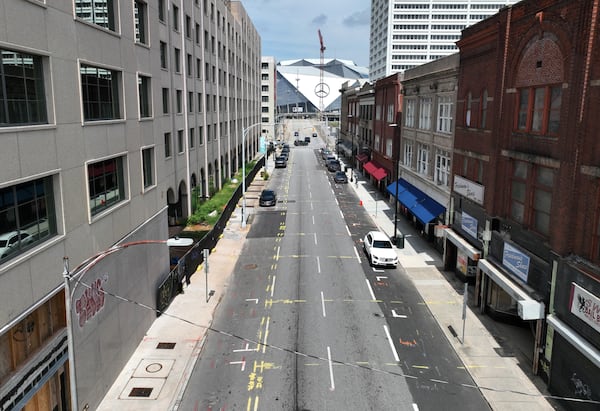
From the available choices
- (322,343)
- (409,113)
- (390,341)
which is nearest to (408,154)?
(409,113)

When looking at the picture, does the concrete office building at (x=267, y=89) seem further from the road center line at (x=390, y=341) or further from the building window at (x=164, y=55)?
the road center line at (x=390, y=341)

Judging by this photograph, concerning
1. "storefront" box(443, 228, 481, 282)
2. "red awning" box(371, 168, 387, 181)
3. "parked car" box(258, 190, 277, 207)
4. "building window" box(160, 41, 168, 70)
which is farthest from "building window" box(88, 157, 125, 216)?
"red awning" box(371, 168, 387, 181)

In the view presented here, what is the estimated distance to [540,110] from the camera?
66.6 ft

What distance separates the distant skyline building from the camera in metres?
178

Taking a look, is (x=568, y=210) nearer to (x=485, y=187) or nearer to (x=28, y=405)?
(x=485, y=187)

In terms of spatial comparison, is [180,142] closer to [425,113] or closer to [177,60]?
[177,60]

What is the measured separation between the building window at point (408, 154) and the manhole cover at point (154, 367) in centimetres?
3350

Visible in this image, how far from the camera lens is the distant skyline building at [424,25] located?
178 meters

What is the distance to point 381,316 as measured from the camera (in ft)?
80.9

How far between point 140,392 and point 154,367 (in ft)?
6.04

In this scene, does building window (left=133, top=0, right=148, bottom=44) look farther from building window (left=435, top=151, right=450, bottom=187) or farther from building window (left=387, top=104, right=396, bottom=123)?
building window (left=387, top=104, right=396, bottom=123)

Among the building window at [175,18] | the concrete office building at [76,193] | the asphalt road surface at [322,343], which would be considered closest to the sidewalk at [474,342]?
the asphalt road surface at [322,343]

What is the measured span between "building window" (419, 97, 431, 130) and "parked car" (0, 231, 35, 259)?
3352cm

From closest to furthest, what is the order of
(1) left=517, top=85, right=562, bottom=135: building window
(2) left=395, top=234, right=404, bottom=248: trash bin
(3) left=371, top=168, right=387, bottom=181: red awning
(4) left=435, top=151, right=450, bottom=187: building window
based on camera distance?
(1) left=517, top=85, right=562, bottom=135: building window < (4) left=435, top=151, right=450, bottom=187: building window < (2) left=395, top=234, right=404, bottom=248: trash bin < (3) left=371, top=168, right=387, bottom=181: red awning
